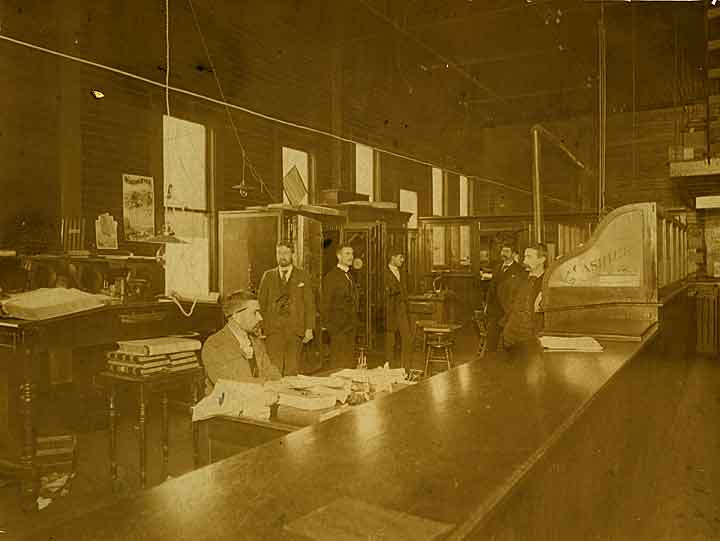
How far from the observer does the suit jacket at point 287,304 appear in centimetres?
657

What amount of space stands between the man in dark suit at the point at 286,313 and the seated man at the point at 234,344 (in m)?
2.51

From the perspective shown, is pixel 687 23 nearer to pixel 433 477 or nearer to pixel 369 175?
pixel 369 175

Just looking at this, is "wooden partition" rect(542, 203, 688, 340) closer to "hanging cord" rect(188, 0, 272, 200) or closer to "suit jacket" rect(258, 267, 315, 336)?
"suit jacket" rect(258, 267, 315, 336)

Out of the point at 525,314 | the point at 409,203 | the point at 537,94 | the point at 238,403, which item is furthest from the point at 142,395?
the point at 537,94

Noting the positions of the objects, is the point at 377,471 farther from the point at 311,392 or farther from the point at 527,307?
the point at 527,307

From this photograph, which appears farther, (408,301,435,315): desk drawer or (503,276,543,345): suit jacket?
(408,301,435,315): desk drawer

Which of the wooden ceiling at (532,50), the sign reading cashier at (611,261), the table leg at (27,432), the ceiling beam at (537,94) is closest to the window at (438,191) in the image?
the wooden ceiling at (532,50)

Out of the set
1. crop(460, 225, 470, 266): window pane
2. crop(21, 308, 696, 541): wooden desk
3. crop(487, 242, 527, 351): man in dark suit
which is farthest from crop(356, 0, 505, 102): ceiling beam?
crop(21, 308, 696, 541): wooden desk

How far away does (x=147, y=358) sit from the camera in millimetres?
4105

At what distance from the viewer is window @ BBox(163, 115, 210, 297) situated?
7.01 m

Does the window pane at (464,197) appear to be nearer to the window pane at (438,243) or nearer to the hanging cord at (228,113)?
the window pane at (438,243)

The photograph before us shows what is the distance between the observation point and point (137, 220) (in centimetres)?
653

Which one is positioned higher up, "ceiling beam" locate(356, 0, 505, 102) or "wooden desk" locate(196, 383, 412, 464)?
"ceiling beam" locate(356, 0, 505, 102)

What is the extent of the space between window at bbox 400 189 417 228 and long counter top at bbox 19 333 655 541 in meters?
10.6
